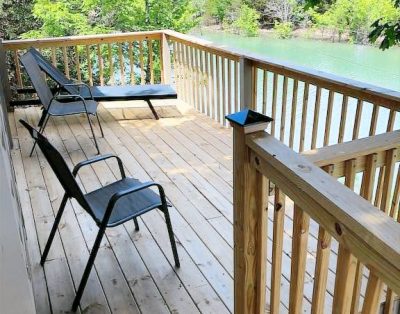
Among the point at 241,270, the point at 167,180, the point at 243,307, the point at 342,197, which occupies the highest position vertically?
the point at 342,197

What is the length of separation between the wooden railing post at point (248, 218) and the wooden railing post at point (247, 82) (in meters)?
2.60

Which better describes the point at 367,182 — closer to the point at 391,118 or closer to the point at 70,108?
the point at 391,118

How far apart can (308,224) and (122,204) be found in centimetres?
149

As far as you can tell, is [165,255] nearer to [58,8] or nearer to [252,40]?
[58,8]

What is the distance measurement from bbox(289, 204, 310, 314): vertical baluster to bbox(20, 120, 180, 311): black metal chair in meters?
1.13

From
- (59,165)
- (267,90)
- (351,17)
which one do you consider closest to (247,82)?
(267,90)

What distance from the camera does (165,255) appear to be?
276cm

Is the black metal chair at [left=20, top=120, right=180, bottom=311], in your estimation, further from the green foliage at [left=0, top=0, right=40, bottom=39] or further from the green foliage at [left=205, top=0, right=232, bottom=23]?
the green foliage at [left=205, top=0, right=232, bottom=23]

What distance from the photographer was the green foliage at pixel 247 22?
21828 millimetres

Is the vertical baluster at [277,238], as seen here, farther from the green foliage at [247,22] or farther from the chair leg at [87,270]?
the green foliage at [247,22]

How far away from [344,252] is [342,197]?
Answer: 14 cm

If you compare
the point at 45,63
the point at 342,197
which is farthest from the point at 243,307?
the point at 45,63

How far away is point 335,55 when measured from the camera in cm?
1733

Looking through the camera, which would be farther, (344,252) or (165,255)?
(165,255)
